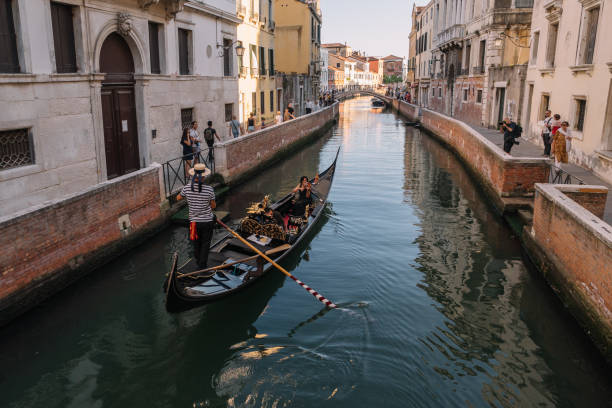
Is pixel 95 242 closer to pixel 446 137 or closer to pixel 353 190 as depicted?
pixel 353 190

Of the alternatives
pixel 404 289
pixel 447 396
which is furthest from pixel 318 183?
pixel 447 396

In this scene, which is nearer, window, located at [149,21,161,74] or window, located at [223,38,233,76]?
window, located at [149,21,161,74]

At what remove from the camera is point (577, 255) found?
5.77 meters

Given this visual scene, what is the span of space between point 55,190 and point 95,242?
2043mm

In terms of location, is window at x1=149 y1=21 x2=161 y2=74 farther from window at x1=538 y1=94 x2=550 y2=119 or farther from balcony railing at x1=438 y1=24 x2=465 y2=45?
balcony railing at x1=438 y1=24 x2=465 y2=45

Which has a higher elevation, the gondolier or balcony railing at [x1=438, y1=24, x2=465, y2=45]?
balcony railing at [x1=438, y1=24, x2=465, y2=45]

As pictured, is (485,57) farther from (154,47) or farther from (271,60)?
(154,47)

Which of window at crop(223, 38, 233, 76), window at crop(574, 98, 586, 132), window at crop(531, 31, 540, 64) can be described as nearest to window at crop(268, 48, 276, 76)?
window at crop(223, 38, 233, 76)

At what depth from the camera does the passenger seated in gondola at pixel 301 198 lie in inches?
364

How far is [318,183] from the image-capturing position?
11.2m

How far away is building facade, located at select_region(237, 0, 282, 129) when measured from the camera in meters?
18.8

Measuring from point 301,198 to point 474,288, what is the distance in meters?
3.68

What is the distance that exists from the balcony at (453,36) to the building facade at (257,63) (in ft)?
33.6

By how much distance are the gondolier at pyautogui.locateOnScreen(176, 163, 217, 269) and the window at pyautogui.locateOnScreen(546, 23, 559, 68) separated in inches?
492
